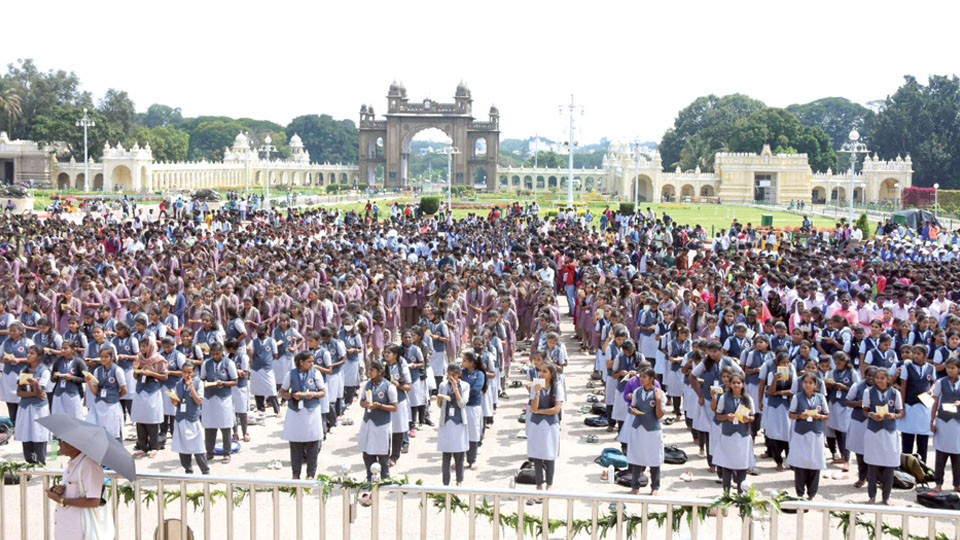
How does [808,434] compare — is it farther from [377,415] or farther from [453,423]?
[377,415]

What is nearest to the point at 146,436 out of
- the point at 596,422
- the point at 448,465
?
the point at 448,465

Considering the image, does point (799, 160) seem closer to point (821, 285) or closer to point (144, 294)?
point (821, 285)

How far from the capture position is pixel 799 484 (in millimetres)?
9336

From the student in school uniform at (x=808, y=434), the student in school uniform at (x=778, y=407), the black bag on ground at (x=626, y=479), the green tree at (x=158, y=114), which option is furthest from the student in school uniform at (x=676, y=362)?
the green tree at (x=158, y=114)

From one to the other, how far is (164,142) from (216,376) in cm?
8723

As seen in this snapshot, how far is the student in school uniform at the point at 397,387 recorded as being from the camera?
9727mm

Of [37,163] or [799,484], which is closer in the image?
[799,484]

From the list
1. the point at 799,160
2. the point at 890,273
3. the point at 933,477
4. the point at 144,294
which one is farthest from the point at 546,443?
the point at 799,160

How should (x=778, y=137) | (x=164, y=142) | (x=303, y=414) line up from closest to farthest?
(x=303, y=414), (x=778, y=137), (x=164, y=142)

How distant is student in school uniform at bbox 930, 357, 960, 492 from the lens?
380 inches

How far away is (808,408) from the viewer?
9234 millimetres

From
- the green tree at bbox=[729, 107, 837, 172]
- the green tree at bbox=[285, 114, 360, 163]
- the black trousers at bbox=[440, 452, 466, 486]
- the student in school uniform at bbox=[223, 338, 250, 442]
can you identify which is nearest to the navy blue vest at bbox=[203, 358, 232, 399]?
the student in school uniform at bbox=[223, 338, 250, 442]

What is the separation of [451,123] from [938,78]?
1830 inches

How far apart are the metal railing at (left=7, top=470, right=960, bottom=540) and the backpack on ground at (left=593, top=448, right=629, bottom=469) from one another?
4.77 feet
